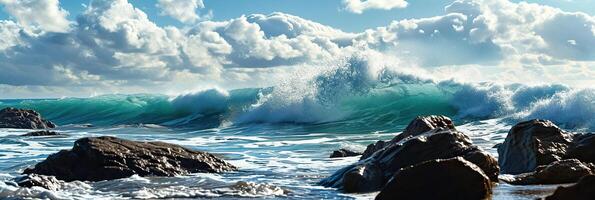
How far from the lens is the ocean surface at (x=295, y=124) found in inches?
315

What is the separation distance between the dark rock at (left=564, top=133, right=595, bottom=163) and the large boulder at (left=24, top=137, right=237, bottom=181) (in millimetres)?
4593

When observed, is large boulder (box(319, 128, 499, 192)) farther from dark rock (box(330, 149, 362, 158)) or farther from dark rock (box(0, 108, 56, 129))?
dark rock (box(0, 108, 56, 129))

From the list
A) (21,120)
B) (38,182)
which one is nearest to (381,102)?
(21,120)

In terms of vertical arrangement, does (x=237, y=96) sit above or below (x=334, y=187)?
above

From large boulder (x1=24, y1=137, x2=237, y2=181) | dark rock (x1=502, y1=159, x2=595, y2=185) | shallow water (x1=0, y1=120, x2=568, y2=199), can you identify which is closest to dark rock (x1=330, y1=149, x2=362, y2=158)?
shallow water (x1=0, y1=120, x2=568, y2=199)

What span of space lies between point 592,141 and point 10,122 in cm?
2188

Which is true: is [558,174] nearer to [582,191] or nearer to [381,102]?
[582,191]

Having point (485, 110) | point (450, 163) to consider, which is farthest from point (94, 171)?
point (485, 110)

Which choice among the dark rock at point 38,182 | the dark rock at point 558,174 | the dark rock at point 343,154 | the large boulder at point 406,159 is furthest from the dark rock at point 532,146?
the dark rock at point 38,182

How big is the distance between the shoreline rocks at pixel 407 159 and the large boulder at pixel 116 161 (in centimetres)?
214

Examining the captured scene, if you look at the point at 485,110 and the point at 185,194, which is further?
the point at 485,110

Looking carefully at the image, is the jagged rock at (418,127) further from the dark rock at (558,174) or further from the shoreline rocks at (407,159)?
the dark rock at (558,174)

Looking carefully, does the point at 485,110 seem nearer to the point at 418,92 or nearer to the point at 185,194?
the point at 418,92

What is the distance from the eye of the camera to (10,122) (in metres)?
25.8
